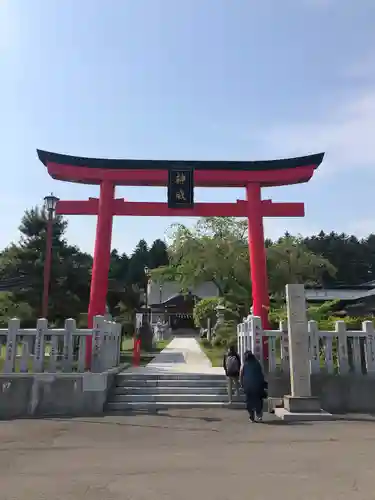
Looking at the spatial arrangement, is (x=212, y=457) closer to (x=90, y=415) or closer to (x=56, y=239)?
(x=90, y=415)

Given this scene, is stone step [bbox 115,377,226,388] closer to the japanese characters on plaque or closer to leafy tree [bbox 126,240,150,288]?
the japanese characters on plaque

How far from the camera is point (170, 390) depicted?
11445 mm

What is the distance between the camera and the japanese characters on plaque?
15.5m

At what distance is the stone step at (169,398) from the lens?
11000mm

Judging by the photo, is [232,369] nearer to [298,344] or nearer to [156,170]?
[298,344]

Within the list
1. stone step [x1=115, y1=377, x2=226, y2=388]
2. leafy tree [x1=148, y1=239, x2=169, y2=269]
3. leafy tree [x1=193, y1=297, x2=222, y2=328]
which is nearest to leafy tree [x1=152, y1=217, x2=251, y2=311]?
leafy tree [x1=193, y1=297, x2=222, y2=328]

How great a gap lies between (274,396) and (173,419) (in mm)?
2841

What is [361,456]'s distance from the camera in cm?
643

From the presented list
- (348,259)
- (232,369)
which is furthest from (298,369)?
(348,259)

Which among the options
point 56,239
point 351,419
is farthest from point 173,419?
point 56,239

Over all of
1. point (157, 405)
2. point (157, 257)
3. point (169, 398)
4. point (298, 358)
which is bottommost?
point (157, 405)

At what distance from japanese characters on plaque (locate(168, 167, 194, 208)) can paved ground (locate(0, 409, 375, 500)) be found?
314 inches

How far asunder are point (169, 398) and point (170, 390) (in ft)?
1.38

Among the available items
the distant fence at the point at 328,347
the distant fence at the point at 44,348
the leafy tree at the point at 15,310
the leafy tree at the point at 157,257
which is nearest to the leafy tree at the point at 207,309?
the leafy tree at the point at 15,310
